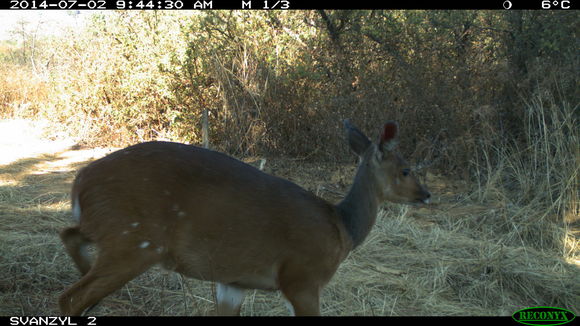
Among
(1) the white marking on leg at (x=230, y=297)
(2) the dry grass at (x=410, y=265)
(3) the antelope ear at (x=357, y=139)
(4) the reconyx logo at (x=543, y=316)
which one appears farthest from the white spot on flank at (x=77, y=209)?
(4) the reconyx logo at (x=543, y=316)

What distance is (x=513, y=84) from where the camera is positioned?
7.76 meters

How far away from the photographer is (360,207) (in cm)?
379

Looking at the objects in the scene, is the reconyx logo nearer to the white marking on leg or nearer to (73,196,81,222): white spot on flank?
the white marking on leg

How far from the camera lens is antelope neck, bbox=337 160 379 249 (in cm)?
371

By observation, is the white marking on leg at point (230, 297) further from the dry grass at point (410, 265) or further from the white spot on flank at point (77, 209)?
the white spot on flank at point (77, 209)

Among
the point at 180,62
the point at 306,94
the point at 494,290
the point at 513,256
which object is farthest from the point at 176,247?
the point at 180,62

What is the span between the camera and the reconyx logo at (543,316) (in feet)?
13.5

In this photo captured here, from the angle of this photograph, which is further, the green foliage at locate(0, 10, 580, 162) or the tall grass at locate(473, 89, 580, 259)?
the green foliage at locate(0, 10, 580, 162)

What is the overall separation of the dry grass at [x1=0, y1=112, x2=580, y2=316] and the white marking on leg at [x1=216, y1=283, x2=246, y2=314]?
0.18 metres

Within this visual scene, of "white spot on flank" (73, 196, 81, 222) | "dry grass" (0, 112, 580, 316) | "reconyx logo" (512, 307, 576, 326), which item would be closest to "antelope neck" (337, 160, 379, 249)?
"dry grass" (0, 112, 580, 316)

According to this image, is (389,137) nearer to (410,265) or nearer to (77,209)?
(410,265)

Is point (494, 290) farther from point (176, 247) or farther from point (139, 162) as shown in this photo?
point (139, 162)

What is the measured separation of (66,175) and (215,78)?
2.79 metres

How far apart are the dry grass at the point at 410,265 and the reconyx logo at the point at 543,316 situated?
0.35 feet
